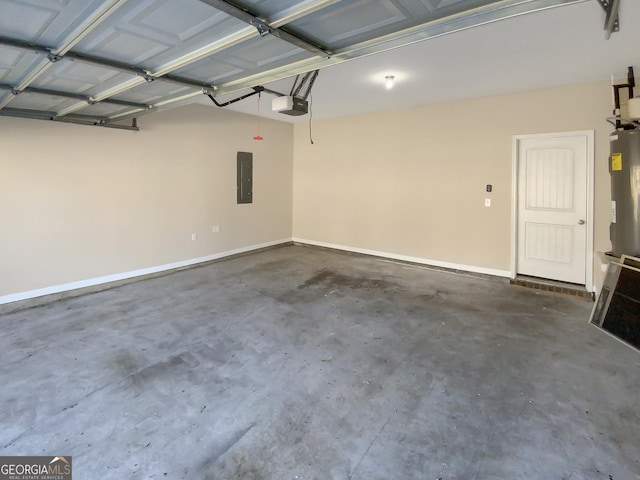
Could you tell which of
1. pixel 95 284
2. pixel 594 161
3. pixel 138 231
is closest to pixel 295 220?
pixel 138 231

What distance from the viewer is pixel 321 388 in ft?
7.79

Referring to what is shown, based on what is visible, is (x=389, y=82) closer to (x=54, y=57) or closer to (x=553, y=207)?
(x=553, y=207)

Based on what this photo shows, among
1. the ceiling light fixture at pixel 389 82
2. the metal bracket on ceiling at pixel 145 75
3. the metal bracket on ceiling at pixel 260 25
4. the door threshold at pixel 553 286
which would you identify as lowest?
the door threshold at pixel 553 286

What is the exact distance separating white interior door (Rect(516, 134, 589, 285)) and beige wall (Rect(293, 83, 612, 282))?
154mm

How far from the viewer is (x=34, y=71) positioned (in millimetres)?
2312

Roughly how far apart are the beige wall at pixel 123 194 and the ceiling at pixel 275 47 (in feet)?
1.65

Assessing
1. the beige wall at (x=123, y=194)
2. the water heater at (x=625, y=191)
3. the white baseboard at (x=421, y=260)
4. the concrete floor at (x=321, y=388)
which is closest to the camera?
the concrete floor at (x=321, y=388)

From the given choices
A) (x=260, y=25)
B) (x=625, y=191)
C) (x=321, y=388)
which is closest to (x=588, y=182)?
(x=625, y=191)

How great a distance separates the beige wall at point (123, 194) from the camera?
3.87m

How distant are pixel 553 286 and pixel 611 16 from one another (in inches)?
126

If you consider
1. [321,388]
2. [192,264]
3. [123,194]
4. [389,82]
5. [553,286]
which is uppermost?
[389,82]

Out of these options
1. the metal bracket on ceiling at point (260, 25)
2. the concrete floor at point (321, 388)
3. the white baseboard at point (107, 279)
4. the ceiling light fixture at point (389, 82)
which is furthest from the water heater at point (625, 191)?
the white baseboard at point (107, 279)

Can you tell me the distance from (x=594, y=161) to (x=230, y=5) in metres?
4.56

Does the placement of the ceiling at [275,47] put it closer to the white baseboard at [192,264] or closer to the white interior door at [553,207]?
the white interior door at [553,207]
